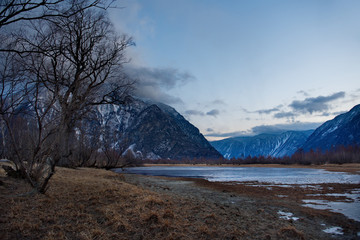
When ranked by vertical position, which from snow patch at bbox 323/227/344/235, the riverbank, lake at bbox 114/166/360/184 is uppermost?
the riverbank

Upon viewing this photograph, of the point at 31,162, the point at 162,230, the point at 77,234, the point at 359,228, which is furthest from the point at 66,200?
the point at 359,228

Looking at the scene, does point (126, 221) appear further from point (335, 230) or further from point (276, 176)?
point (276, 176)

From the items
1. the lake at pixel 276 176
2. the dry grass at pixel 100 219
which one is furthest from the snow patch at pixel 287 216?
the lake at pixel 276 176

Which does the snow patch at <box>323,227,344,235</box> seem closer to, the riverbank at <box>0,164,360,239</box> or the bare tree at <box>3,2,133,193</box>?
the riverbank at <box>0,164,360,239</box>

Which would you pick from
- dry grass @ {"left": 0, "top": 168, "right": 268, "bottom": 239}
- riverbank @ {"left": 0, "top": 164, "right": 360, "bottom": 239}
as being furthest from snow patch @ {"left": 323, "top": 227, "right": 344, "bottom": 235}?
dry grass @ {"left": 0, "top": 168, "right": 268, "bottom": 239}

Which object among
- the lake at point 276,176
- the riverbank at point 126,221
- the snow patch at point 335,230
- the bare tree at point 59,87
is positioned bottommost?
the lake at point 276,176

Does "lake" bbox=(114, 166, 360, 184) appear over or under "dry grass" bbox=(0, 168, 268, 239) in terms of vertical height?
under

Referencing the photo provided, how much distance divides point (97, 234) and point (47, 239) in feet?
4.47

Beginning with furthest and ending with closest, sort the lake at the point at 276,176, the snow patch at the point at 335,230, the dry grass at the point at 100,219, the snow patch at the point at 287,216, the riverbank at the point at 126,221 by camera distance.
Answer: the lake at the point at 276,176, the snow patch at the point at 287,216, the snow patch at the point at 335,230, the riverbank at the point at 126,221, the dry grass at the point at 100,219

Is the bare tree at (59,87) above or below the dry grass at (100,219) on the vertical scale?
above

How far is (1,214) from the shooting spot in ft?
26.5

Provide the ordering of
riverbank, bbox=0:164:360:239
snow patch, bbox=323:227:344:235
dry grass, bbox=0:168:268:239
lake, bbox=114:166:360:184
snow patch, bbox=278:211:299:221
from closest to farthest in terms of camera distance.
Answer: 1. dry grass, bbox=0:168:268:239
2. riverbank, bbox=0:164:360:239
3. snow patch, bbox=323:227:344:235
4. snow patch, bbox=278:211:299:221
5. lake, bbox=114:166:360:184

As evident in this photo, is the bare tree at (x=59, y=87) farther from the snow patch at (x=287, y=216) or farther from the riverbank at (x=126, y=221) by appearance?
the snow patch at (x=287, y=216)

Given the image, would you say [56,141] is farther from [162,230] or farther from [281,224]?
[281,224]
